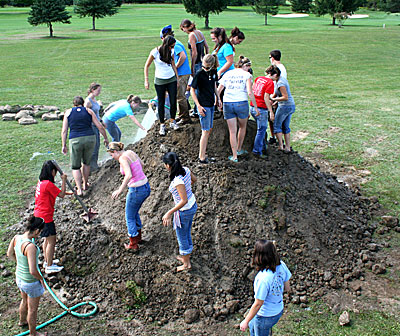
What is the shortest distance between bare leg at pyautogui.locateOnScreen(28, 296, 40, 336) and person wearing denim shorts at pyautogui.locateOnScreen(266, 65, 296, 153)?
17.3 ft

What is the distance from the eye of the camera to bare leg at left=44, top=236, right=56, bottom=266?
20.8ft

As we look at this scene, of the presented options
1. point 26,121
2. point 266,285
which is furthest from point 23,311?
point 26,121

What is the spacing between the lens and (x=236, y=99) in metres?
7.10

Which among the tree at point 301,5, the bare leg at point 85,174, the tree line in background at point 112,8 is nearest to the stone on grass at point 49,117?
the bare leg at point 85,174

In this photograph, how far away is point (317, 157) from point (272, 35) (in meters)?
31.4

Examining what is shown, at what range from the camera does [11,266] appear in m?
6.64

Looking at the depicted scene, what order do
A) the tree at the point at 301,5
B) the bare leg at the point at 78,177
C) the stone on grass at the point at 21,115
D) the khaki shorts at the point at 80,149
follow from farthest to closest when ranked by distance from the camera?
the tree at the point at 301,5
the stone on grass at the point at 21,115
the bare leg at the point at 78,177
the khaki shorts at the point at 80,149

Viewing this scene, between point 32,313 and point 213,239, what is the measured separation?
8.92ft

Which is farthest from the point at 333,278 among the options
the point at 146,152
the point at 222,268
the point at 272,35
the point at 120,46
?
the point at 272,35

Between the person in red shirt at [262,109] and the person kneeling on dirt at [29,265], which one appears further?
the person in red shirt at [262,109]

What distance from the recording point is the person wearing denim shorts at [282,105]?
809cm

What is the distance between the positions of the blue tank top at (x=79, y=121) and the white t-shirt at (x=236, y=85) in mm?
2664

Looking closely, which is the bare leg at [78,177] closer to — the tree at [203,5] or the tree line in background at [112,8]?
the tree line in background at [112,8]

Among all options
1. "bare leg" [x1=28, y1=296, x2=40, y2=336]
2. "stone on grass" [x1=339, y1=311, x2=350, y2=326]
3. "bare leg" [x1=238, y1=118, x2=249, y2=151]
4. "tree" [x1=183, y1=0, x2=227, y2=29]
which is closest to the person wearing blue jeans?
"bare leg" [x1=238, y1=118, x2=249, y2=151]
